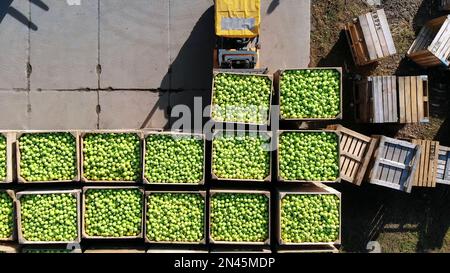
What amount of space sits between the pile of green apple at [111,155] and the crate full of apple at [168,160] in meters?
0.28

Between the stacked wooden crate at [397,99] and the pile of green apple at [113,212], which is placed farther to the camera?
the stacked wooden crate at [397,99]

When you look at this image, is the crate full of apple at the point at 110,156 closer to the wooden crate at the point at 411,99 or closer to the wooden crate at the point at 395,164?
the wooden crate at the point at 395,164

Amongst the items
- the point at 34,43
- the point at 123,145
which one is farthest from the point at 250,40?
the point at 34,43

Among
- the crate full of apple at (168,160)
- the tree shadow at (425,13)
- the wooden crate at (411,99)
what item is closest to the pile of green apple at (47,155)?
the crate full of apple at (168,160)

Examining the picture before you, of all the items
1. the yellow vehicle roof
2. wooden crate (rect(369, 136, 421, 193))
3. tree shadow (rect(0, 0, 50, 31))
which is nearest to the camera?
the yellow vehicle roof

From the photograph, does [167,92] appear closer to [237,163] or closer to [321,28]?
[237,163]

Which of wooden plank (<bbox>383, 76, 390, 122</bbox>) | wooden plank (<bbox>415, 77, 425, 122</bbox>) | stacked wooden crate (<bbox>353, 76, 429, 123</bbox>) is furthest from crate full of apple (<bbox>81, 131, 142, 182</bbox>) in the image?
wooden plank (<bbox>415, 77, 425, 122</bbox>)

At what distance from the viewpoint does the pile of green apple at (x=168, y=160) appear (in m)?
8.41

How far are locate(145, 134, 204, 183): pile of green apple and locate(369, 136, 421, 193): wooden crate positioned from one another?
4206 mm

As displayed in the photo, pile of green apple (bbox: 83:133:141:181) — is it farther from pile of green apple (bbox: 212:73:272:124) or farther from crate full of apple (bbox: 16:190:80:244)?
pile of green apple (bbox: 212:73:272:124)

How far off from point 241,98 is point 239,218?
8.46 feet

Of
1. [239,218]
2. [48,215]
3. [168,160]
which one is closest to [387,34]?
[239,218]

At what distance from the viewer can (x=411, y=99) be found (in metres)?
9.51

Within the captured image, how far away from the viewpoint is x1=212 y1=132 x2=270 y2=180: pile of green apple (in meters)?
8.42
